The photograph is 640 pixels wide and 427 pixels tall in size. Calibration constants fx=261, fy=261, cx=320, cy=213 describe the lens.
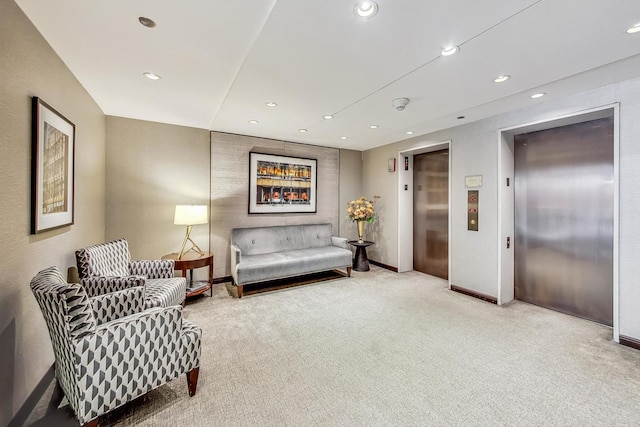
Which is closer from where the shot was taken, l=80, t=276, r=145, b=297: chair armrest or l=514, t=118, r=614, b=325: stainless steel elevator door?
l=80, t=276, r=145, b=297: chair armrest

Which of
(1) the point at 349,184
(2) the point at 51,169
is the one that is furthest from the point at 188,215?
(1) the point at 349,184

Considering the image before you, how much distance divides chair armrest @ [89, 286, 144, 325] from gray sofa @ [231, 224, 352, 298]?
5.46 ft

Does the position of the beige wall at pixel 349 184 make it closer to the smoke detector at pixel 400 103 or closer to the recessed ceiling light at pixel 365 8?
the smoke detector at pixel 400 103

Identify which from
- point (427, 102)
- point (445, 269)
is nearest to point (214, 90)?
point (427, 102)

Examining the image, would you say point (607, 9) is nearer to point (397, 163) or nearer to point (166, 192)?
point (397, 163)

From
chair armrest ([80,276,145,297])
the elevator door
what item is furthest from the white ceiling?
chair armrest ([80,276,145,297])

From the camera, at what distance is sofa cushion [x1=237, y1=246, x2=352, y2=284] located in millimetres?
3836

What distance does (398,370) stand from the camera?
2125mm

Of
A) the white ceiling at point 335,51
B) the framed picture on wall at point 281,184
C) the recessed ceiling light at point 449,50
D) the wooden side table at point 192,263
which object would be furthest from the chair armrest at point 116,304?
the recessed ceiling light at point 449,50

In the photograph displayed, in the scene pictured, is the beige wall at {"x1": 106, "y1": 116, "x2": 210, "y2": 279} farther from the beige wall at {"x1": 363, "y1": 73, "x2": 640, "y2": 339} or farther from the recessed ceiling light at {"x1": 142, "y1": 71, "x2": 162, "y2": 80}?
the beige wall at {"x1": 363, "y1": 73, "x2": 640, "y2": 339}

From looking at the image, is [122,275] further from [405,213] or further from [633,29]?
[633,29]

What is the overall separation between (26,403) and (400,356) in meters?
2.69

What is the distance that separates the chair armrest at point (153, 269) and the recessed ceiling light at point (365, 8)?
3170 millimetres

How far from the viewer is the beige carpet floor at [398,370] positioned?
5.50ft
